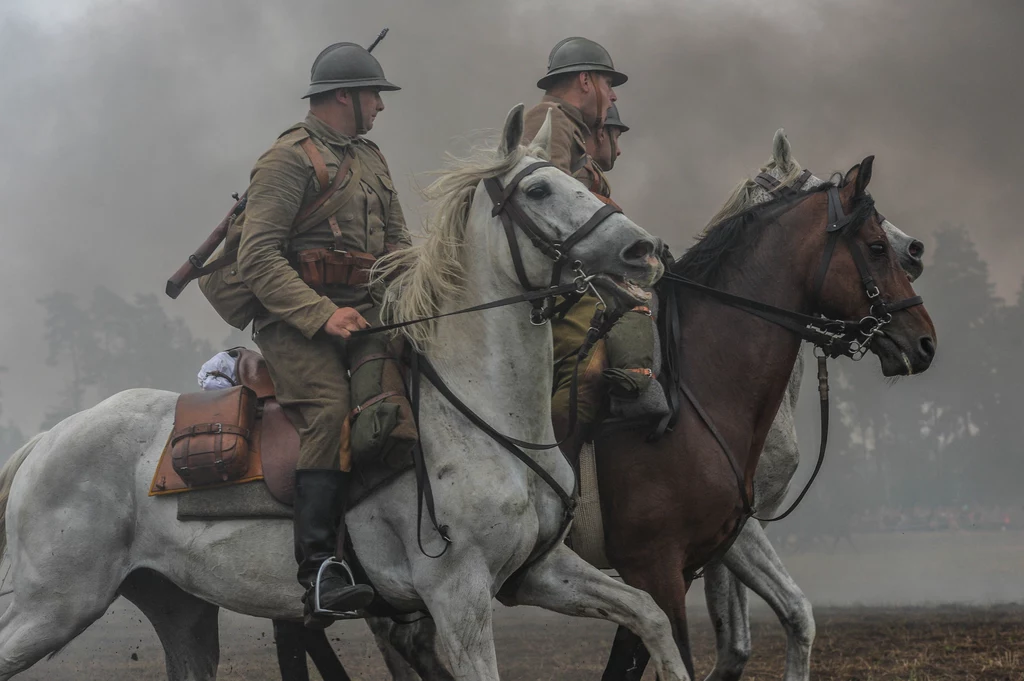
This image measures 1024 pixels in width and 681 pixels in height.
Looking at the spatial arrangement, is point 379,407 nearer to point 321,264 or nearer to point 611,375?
point 321,264

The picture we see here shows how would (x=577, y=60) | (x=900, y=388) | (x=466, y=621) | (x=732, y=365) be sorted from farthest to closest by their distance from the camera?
(x=900, y=388), (x=577, y=60), (x=732, y=365), (x=466, y=621)

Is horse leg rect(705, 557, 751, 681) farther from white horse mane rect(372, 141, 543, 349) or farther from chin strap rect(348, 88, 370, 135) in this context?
chin strap rect(348, 88, 370, 135)

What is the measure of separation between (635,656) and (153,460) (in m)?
2.85

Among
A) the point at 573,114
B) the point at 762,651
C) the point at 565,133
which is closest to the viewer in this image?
the point at 565,133

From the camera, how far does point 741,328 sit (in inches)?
269

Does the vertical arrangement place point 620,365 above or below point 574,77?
below

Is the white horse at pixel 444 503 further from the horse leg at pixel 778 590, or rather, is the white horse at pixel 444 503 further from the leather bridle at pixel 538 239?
the horse leg at pixel 778 590

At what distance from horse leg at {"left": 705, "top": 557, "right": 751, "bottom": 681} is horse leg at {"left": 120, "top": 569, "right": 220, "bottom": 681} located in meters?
3.09

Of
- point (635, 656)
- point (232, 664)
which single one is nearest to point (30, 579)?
point (635, 656)

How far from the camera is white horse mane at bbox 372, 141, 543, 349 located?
551 centimetres

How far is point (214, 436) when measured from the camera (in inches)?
230

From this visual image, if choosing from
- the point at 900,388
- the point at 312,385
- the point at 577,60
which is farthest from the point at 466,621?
the point at 900,388

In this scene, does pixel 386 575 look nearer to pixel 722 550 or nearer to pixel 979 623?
pixel 722 550

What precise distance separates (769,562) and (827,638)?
5.42 m
